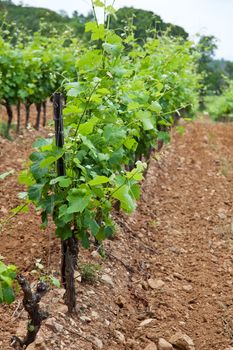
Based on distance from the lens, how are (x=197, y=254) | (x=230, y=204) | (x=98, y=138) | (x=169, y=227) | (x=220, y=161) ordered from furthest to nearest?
(x=220, y=161), (x=230, y=204), (x=169, y=227), (x=197, y=254), (x=98, y=138)

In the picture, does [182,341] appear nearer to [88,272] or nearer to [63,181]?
[88,272]

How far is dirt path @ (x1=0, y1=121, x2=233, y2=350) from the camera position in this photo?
3821mm

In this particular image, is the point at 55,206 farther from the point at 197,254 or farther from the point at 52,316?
the point at 197,254

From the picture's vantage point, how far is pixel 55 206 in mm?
3393

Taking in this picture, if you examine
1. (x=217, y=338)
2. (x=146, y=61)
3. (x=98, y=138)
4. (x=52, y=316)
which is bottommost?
(x=217, y=338)

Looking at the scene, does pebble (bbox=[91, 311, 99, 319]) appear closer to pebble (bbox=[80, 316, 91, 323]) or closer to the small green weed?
pebble (bbox=[80, 316, 91, 323])

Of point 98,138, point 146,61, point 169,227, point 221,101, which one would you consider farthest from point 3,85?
point 221,101

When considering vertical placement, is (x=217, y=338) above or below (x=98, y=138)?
below

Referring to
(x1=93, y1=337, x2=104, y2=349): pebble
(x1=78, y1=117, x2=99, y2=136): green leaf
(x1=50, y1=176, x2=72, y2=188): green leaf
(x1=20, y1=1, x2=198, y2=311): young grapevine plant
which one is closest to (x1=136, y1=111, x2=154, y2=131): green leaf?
(x1=20, y1=1, x2=198, y2=311): young grapevine plant

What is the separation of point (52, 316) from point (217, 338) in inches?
54.9

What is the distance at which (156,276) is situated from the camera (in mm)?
5055

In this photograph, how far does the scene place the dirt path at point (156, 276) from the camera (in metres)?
3.82

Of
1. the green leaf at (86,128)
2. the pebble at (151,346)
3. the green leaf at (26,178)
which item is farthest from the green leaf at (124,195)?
the pebble at (151,346)

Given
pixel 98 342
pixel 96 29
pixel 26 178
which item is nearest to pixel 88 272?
pixel 98 342
